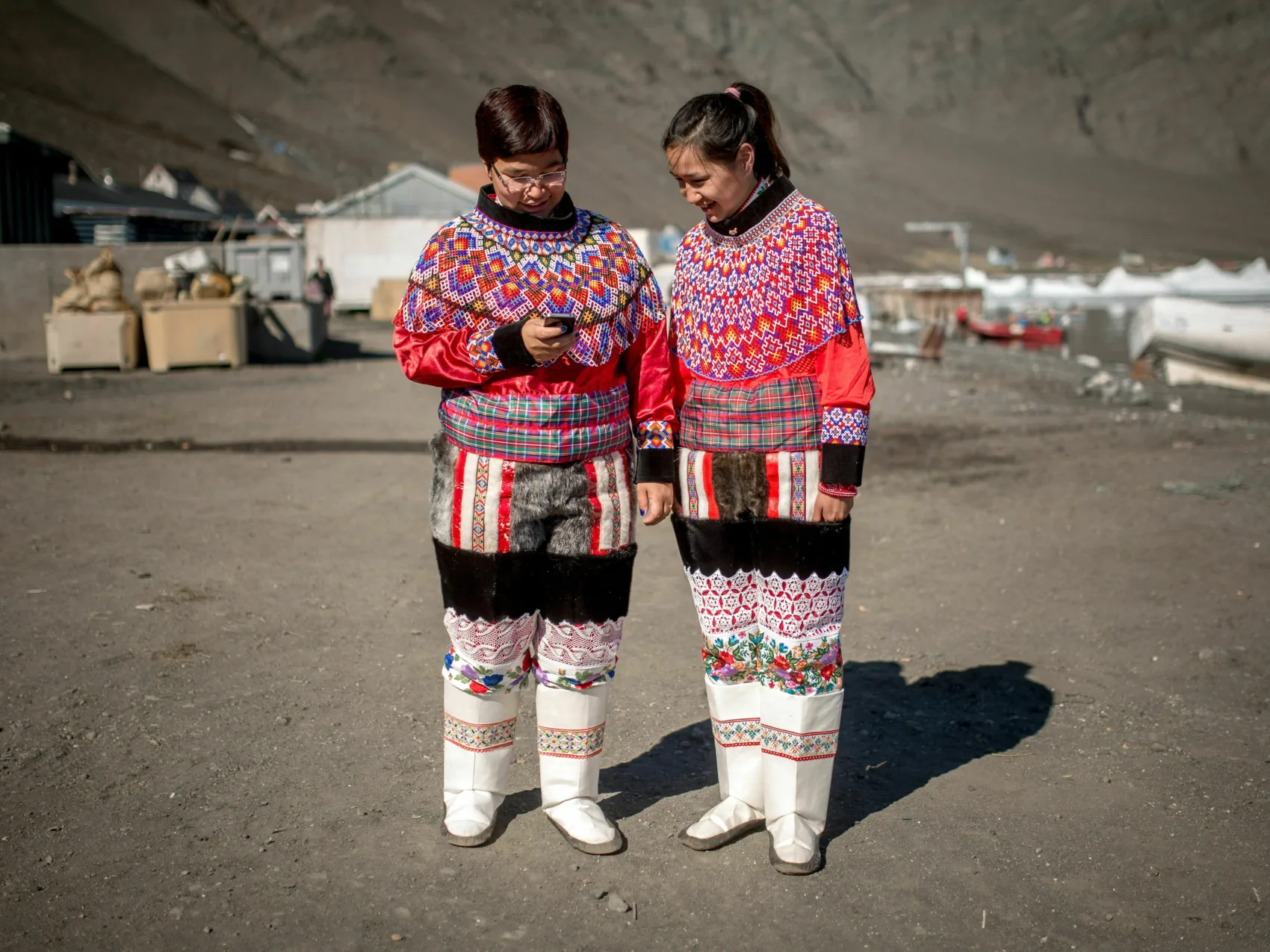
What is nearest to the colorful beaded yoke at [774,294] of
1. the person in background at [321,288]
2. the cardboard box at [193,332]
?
the cardboard box at [193,332]

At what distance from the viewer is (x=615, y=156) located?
103 m

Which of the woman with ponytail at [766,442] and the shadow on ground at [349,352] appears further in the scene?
the shadow on ground at [349,352]

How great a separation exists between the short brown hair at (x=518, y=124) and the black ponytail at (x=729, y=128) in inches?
11.4

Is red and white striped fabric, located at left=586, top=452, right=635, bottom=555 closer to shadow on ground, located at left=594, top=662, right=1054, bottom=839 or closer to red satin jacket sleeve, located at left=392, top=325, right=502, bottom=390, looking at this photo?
red satin jacket sleeve, located at left=392, top=325, right=502, bottom=390

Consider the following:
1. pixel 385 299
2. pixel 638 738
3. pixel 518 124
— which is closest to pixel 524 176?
pixel 518 124

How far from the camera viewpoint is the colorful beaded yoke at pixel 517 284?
303 centimetres

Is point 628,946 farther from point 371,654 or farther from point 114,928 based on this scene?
point 371,654

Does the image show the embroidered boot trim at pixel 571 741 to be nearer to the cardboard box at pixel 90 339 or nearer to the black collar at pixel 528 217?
the black collar at pixel 528 217

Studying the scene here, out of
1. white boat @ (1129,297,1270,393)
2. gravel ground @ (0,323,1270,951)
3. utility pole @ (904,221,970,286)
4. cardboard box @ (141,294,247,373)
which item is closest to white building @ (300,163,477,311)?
cardboard box @ (141,294,247,373)

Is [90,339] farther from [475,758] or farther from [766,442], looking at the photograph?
[766,442]

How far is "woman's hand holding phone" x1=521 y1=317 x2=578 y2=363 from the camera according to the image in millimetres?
2881

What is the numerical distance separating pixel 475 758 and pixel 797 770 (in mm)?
887

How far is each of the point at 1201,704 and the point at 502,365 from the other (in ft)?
10.2

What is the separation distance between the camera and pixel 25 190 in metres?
24.0
